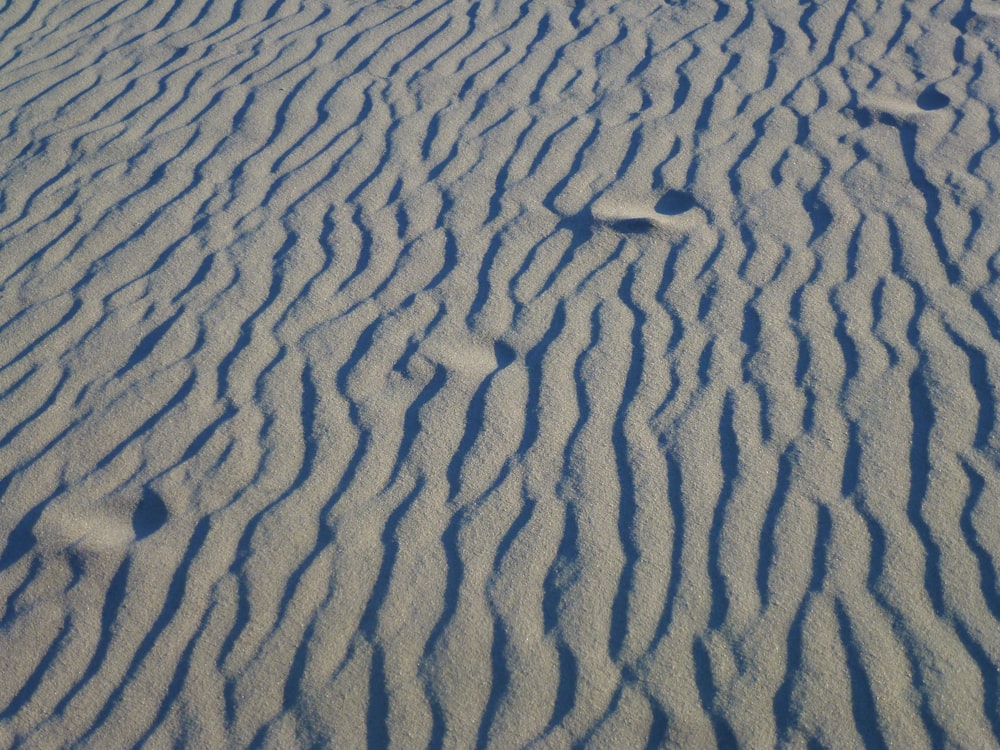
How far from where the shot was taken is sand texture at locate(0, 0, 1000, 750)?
9.74ft

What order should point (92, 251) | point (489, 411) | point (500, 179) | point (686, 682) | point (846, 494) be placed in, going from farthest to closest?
point (500, 179) < point (92, 251) < point (489, 411) < point (846, 494) < point (686, 682)

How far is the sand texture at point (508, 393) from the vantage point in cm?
297

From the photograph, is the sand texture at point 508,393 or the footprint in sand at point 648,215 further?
the footprint in sand at point 648,215

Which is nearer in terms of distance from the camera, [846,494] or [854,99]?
[846,494]

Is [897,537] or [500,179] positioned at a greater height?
[500,179]

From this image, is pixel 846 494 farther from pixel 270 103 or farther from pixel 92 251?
pixel 270 103

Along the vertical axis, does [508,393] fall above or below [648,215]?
above

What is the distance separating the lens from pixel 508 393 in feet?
12.5

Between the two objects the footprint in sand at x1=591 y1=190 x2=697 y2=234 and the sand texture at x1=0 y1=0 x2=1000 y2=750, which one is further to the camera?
the footprint in sand at x1=591 y1=190 x2=697 y2=234

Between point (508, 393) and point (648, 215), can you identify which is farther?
point (648, 215)

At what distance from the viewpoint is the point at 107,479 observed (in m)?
3.57

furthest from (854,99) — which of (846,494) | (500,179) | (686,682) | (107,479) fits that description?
(107,479)

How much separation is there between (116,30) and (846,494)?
5405 mm

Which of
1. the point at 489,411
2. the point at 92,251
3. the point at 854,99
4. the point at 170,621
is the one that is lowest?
the point at 854,99
